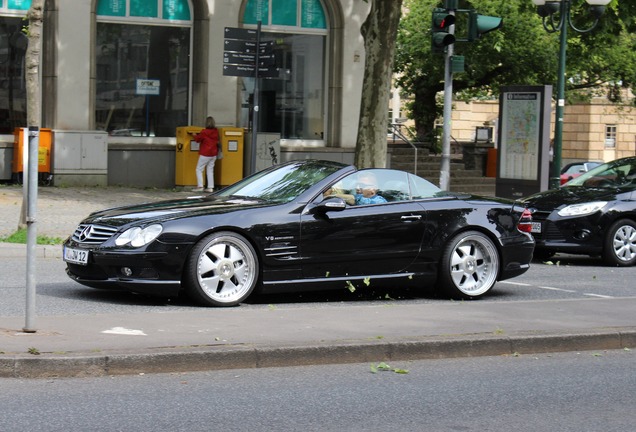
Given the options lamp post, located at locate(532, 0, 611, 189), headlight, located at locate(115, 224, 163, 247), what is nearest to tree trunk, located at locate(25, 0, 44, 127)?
headlight, located at locate(115, 224, 163, 247)

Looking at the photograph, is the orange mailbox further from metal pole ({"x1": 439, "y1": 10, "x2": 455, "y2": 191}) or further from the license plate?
the license plate

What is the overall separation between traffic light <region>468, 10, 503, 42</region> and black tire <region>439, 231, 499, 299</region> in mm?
7728

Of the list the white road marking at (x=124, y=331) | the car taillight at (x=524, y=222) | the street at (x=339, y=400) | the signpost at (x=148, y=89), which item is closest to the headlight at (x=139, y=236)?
the white road marking at (x=124, y=331)

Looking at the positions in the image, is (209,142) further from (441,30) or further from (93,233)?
(93,233)

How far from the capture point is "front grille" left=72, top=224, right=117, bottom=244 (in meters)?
9.95

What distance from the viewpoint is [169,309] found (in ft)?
32.3

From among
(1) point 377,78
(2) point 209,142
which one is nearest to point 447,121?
A: (1) point 377,78

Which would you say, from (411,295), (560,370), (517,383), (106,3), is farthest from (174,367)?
(106,3)

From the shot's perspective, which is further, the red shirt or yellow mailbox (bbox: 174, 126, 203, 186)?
yellow mailbox (bbox: 174, 126, 203, 186)

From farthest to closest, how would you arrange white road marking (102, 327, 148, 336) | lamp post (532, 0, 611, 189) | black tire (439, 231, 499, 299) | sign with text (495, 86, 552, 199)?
lamp post (532, 0, 611, 189) < sign with text (495, 86, 552, 199) < black tire (439, 231, 499, 299) < white road marking (102, 327, 148, 336)

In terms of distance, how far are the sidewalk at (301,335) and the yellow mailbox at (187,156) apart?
1483 cm

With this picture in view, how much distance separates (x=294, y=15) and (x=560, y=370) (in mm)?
20012

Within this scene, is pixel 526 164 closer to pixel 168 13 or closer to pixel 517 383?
pixel 168 13

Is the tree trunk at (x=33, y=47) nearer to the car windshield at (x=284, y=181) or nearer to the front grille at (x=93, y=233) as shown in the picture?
the car windshield at (x=284, y=181)
